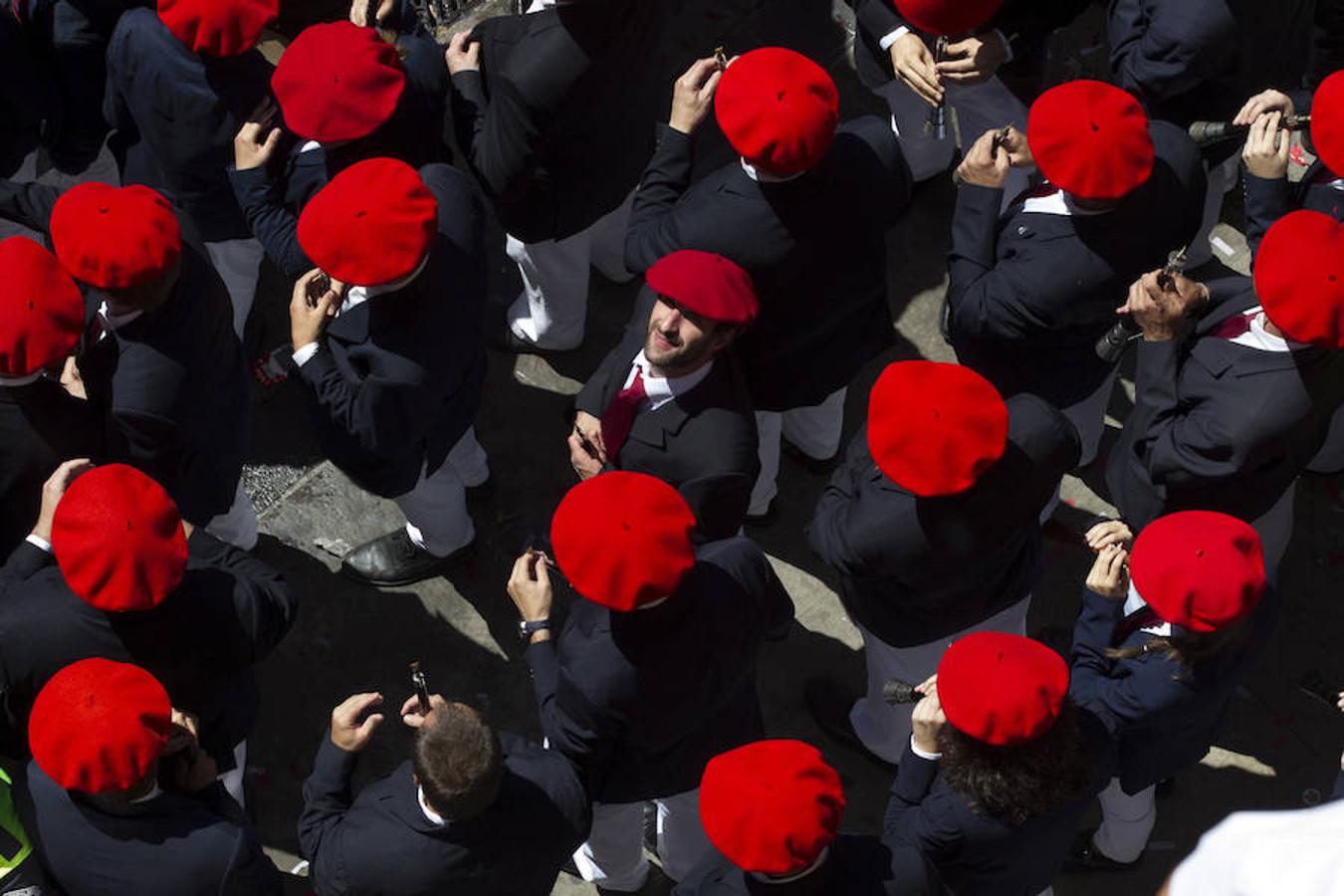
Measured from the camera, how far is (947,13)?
6.57m

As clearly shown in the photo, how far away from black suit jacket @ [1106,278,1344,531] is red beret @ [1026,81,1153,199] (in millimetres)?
576

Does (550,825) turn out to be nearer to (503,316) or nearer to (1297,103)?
(503,316)

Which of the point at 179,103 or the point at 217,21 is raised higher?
the point at 217,21

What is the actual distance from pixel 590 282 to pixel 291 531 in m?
1.76

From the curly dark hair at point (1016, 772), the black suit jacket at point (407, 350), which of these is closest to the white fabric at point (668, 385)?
the black suit jacket at point (407, 350)

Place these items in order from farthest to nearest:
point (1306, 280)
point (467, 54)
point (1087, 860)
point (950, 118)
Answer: point (950, 118), point (467, 54), point (1087, 860), point (1306, 280)

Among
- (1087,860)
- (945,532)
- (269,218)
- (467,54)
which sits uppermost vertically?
(467,54)

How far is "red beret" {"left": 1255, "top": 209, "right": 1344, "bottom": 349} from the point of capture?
213 inches

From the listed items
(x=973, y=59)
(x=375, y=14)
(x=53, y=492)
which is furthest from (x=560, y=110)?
(x=53, y=492)

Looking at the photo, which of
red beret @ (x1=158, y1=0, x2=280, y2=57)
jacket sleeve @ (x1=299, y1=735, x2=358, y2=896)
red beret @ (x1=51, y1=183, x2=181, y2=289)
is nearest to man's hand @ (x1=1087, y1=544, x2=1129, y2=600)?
jacket sleeve @ (x1=299, y1=735, x2=358, y2=896)

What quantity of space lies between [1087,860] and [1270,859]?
388 cm

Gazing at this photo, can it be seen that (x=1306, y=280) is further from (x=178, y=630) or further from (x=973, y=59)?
(x=178, y=630)

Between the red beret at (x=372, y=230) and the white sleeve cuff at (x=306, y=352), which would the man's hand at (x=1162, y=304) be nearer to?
the red beret at (x=372, y=230)

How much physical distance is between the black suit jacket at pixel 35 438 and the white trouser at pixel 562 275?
6.69 feet
